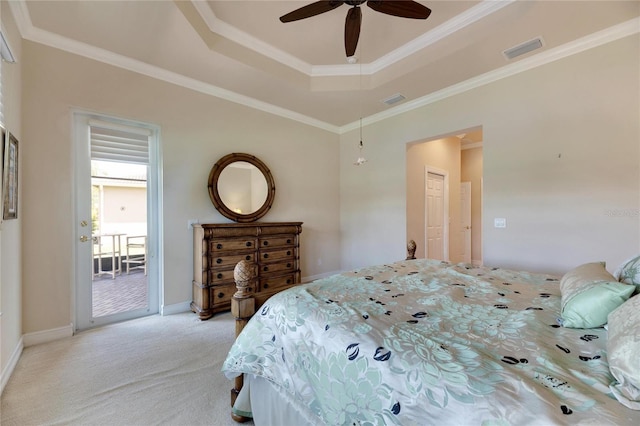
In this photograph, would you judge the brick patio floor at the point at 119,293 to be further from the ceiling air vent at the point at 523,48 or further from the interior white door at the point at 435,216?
the ceiling air vent at the point at 523,48

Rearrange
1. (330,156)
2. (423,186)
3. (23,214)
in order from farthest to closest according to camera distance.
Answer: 1. (330,156)
2. (423,186)
3. (23,214)

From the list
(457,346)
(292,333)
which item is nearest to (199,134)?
(292,333)

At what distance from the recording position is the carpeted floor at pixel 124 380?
1604 mm

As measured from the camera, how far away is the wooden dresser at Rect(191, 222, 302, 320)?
3.09 meters

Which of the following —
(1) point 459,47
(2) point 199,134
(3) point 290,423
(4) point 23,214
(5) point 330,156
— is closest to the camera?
(3) point 290,423

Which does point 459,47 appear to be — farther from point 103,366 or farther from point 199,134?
point 103,366

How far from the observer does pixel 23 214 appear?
7.92 feet

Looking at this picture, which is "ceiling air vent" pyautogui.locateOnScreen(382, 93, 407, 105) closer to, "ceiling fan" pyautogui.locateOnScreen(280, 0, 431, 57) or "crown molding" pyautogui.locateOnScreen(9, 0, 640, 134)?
"crown molding" pyautogui.locateOnScreen(9, 0, 640, 134)

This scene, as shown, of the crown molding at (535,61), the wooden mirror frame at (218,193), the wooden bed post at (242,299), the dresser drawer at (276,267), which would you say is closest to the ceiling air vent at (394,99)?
the crown molding at (535,61)

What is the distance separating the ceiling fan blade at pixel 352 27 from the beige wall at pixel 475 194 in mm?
5434

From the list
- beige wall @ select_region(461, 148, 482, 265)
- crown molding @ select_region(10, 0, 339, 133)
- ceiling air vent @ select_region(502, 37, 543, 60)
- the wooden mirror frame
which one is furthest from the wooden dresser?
beige wall @ select_region(461, 148, 482, 265)

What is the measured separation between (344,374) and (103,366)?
2.23 metres

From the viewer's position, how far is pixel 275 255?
373 centimetres

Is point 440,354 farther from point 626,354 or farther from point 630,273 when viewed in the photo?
point 630,273
